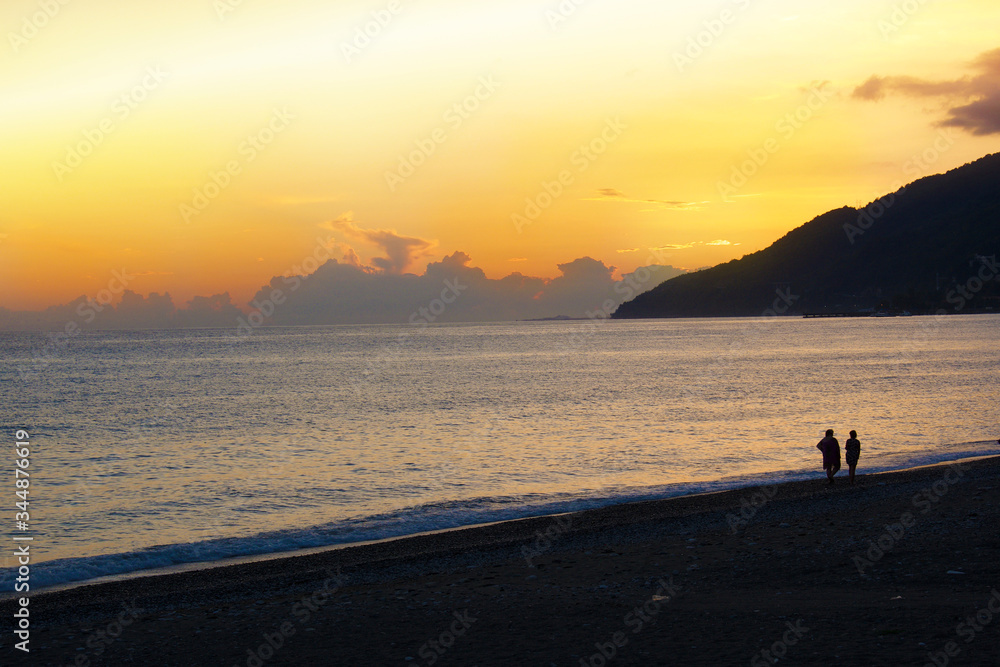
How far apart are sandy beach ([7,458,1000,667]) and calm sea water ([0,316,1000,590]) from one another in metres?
3.97

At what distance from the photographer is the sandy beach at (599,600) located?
379 inches

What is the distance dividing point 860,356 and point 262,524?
99.1 m

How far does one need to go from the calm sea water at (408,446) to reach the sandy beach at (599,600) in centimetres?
397

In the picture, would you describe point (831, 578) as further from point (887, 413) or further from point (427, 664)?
point (887, 413)

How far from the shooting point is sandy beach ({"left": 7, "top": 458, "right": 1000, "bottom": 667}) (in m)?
9.62

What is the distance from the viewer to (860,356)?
10344cm

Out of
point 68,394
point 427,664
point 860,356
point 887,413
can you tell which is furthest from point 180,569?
point 860,356

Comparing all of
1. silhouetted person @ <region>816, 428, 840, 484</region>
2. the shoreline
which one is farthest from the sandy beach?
silhouetted person @ <region>816, 428, 840, 484</region>
